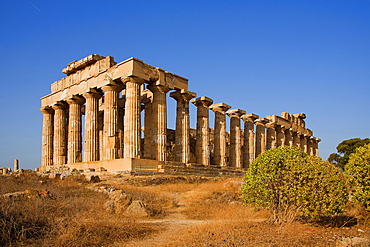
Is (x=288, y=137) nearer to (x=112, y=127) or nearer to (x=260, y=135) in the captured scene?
(x=260, y=135)

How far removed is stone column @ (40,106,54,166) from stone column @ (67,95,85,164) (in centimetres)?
399

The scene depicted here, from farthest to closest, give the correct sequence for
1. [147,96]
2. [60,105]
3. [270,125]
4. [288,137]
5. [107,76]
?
[288,137] < [270,125] < [147,96] < [60,105] < [107,76]

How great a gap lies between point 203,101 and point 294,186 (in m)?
20.9

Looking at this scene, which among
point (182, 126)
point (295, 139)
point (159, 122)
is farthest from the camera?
point (295, 139)

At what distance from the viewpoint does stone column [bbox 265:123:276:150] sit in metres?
39.3

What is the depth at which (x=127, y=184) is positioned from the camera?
62.5 ft

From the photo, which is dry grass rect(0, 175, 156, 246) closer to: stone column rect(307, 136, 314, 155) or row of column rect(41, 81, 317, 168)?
row of column rect(41, 81, 317, 168)

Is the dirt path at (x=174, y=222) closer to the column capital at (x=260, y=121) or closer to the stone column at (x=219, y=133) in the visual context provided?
the stone column at (x=219, y=133)

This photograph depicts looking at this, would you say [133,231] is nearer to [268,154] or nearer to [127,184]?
[268,154]

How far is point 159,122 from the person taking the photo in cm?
2605

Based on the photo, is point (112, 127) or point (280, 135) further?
point (280, 135)

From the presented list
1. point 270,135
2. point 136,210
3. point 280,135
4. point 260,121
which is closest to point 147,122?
point 260,121

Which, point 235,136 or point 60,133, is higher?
point 60,133

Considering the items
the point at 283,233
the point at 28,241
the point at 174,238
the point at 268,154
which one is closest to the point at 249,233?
the point at 283,233
